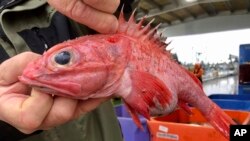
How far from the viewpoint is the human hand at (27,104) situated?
1.90 ft

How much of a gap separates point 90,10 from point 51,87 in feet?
0.56

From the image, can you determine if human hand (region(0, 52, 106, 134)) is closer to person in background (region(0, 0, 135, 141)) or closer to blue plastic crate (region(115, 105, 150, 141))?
person in background (region(0, 0, 135, 141))

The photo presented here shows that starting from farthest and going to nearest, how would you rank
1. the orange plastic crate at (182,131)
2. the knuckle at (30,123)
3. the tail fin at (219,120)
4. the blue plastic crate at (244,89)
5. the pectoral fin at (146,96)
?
the blue plastic crate at (244,89) < the orange plastic crate at (182,131) < the tail fin at (219,120) < the pectoral fin at (146,96) < the knuckle at (30,123)

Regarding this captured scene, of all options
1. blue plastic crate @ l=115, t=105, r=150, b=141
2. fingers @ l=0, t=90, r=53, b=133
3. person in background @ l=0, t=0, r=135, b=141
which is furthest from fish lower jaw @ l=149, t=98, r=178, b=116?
blue plastic crate @ l=115, t=105, r=150, b=141

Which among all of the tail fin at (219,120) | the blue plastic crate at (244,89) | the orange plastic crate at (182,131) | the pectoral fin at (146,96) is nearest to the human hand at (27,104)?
the pectoral fin at (146,96)

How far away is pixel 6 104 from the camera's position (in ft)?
1.97

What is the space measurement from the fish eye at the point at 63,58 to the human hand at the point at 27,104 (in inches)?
2.0

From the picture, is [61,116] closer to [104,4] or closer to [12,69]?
[12,69]

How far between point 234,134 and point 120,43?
404 mm

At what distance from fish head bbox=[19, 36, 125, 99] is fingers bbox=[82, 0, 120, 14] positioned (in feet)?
0.24

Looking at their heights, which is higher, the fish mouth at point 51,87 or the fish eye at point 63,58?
the fish eye at point 63,58

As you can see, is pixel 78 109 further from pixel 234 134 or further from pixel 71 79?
pixel 234 134

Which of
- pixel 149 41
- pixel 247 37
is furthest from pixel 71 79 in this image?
pixel 247 37

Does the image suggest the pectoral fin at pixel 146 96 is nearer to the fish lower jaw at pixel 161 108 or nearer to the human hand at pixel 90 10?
the fish lower jaw at pixel 161 108
